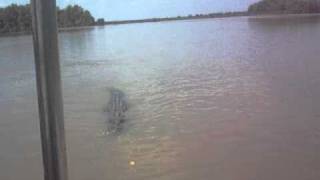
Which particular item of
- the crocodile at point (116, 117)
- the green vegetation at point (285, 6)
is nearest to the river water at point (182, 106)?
the crocodile at point (116, 117)

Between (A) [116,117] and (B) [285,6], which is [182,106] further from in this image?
(B) [285,6]

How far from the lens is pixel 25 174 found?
3781 millimetres

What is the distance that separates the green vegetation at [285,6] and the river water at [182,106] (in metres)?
0.34

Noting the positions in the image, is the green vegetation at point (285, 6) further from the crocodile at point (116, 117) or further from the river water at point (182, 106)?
the crocodile at point (116, 117)

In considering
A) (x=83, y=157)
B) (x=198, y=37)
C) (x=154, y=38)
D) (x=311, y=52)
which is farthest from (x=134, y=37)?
(x=83, y=157)

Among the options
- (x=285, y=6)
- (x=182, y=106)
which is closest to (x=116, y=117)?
(x=182, y=106)

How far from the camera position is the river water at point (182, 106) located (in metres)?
3.83

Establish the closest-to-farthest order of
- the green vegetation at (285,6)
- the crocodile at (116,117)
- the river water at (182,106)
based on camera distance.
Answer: the river water at (182,106), the crocodile at (116,117), the green vegetation at (285,6)

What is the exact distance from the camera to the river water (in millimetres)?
3826

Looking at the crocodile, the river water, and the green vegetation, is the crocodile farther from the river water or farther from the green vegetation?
the green vegetation

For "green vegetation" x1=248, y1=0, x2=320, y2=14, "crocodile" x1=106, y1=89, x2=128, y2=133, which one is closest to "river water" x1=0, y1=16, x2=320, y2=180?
"crocodile" x1=106, y1=89, x2=128, y2=133

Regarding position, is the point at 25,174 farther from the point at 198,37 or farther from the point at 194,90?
the point at 198,37

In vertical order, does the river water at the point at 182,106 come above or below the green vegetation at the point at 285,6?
below

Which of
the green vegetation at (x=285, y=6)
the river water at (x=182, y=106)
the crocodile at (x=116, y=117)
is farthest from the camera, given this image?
the green vegetation at (x=285, y=6)
